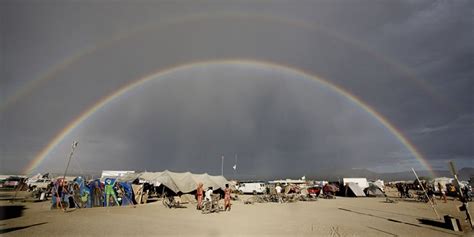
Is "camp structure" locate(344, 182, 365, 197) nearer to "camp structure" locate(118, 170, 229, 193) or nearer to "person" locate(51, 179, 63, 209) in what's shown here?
"camp structure" locate(118, 170, 229, 193)

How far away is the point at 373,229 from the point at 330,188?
40.5 metres

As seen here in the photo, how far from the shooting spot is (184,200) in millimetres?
32375

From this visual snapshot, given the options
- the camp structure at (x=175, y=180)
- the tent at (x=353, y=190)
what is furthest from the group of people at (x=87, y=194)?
the tent at (x=353, y=190)

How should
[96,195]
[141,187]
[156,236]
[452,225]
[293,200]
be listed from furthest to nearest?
[293,200] < [141,187] < [96,195] < [452,225] < [156,236]

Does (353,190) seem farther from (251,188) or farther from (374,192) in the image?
(251,188)

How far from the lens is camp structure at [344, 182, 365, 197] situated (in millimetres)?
48244

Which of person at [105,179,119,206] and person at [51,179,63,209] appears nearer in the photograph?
person at [51,179,63,209]

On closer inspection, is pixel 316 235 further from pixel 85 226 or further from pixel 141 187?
pixel 141 187

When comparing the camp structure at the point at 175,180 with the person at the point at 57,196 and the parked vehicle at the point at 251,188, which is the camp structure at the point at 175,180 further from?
the parked vehicle at the point at 251,188

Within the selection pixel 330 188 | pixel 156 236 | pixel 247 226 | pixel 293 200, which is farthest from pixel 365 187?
pixel 156 236

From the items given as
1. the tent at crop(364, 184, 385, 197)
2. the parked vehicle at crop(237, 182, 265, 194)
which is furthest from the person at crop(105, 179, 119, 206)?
the tent at crop(364, 184, 385, 197)

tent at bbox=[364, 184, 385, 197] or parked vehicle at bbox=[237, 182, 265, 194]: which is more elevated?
parked vehicle at bbox=[237, 182, 265, 194]

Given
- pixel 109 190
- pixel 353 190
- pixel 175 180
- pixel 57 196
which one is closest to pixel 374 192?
pixel 353 190

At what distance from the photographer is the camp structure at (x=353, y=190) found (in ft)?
158
